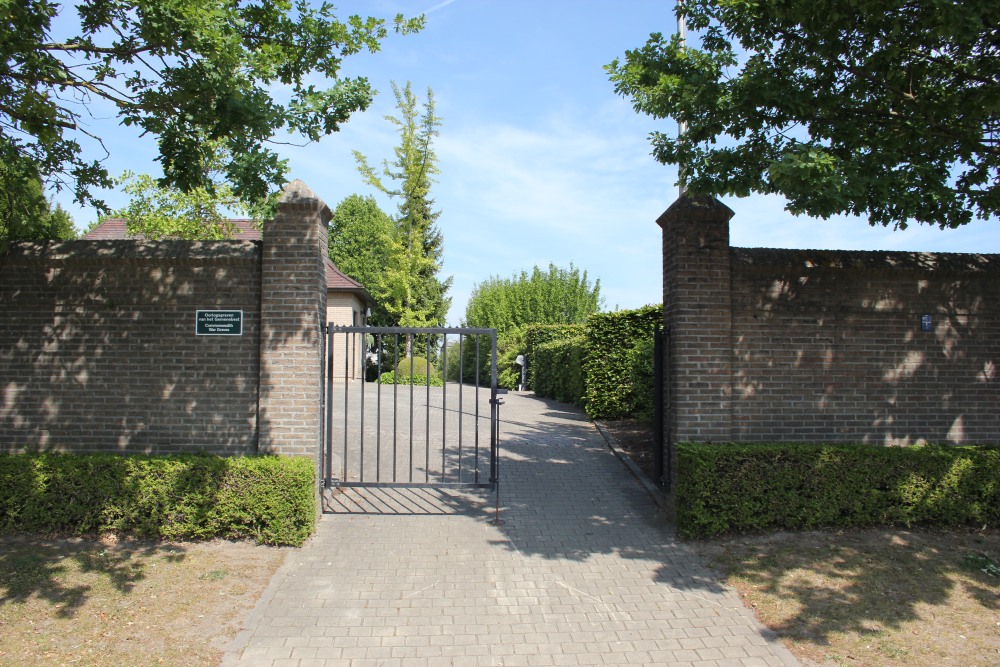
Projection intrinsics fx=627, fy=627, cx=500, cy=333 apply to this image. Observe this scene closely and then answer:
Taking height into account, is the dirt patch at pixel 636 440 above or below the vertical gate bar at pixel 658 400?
below

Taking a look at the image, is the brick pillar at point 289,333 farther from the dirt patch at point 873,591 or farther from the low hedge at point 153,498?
the dirt patch at point 873,591

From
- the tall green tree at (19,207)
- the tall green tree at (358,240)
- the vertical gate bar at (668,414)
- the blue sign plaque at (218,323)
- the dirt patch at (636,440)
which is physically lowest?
the dirt patch at (636,440)

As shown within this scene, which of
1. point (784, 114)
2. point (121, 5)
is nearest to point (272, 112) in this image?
point (121, 5)

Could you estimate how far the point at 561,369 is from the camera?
694 inches

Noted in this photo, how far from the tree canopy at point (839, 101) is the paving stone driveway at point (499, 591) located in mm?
3553

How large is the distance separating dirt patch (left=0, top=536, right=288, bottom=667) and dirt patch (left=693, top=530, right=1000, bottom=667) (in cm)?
412

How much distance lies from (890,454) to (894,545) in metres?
0.90

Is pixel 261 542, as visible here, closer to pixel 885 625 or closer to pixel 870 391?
pixel 885 625

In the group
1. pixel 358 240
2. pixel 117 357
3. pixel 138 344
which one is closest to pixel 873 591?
pixel 138 344

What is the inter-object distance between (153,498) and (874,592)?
21.0 feet

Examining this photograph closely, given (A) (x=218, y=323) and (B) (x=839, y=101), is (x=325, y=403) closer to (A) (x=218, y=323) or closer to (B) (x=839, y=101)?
(A) (x=218, y=323)

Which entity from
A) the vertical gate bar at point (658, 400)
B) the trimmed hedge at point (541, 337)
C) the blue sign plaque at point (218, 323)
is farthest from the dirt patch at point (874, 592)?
the trimmed hedge at point (541, 337)

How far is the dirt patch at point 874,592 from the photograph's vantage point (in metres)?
4.31

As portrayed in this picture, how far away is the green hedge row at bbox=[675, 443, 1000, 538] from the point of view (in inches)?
241
